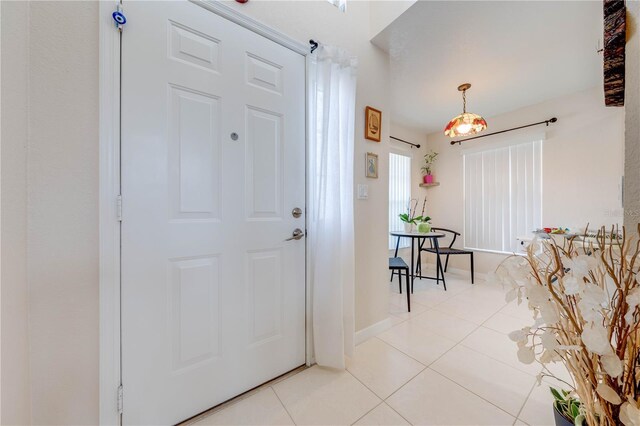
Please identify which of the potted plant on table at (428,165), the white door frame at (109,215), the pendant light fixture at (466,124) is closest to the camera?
the white door frame at (109,215)

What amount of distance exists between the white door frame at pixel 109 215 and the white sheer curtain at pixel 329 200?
956 mm

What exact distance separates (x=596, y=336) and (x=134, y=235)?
4.70 ft

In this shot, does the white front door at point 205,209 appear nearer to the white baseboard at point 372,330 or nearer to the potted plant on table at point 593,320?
the white baseboard at point 372,330

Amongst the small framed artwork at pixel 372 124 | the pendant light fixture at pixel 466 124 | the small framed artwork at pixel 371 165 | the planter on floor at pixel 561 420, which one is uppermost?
the pendant light fixture at pixel 466 124

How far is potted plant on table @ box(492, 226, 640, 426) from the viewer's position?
436 mm

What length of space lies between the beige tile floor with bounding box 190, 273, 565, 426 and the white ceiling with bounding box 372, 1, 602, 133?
1973 millimetres

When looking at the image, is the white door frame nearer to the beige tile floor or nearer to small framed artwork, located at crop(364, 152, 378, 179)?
the beige tile floor

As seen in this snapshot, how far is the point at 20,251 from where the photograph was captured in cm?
78

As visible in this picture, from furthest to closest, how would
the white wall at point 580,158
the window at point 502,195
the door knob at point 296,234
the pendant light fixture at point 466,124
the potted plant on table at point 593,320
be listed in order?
the window at point 502,195, the white wall at point 580,158, the pendant light fixture at point 466,124, the door knob at point 296,234, the potted plant on table at point 593,320

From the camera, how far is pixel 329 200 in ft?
4.77

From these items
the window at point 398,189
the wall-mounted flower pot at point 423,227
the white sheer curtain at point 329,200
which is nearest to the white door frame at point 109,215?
the white sheer curtain at point 329,200

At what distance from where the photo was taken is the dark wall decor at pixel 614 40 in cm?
55

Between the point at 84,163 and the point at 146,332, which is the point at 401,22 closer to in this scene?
the point at 84,163

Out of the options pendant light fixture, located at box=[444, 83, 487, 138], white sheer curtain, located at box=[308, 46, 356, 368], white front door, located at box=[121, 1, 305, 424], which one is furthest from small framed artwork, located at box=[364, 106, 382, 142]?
pendant light fixture, located at box=[444, 83, 487, 138]
